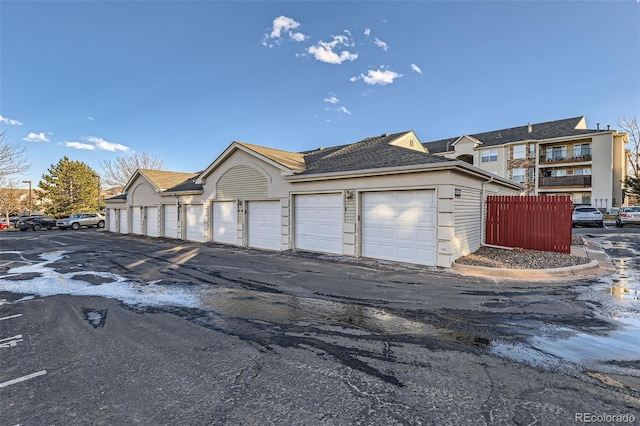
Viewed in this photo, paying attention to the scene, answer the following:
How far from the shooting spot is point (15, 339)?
436cm

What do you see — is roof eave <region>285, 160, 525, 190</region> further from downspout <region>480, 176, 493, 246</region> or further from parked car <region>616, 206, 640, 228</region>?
parked car <region>616, 206, 640, 228</region>

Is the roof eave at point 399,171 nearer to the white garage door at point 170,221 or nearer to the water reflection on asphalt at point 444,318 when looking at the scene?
the water reflection on asphalt at point 444,318

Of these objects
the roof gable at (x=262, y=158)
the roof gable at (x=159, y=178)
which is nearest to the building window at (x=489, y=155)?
the roof gable at (x=262, y=158)

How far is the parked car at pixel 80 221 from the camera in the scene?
3042 cm

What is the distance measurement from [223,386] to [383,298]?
387 centimetres

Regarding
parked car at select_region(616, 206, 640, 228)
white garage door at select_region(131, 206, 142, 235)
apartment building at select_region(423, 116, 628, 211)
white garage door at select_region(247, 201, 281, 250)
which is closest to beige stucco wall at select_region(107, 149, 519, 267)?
white garage door at select_region(247, 201, 281, 250)

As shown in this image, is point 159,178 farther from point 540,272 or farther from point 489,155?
point 489,155

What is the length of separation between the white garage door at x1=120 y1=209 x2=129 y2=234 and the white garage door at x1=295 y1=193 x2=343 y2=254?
18.1 metres

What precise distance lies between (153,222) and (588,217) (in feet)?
102

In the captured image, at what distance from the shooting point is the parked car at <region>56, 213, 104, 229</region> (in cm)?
3042

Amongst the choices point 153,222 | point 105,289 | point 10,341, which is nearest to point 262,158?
point 105,289

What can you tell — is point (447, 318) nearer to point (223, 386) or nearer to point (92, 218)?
point (223, 386)

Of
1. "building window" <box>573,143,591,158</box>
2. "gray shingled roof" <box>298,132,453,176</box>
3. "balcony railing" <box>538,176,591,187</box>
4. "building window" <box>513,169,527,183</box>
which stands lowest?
"gray shingled roof" <box>298,132,453,176</box>

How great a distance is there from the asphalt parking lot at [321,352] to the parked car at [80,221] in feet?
95.3
